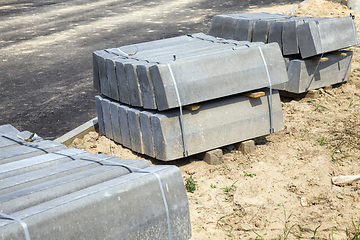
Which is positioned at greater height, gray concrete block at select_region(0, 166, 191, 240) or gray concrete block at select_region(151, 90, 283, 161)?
gray concrete block at select_region(0, 166, 191, 240)

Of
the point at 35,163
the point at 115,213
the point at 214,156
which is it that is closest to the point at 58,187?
the point at 115,213

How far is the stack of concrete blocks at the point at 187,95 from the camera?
15.3 feet

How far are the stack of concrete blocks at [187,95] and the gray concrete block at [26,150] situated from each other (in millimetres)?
1385

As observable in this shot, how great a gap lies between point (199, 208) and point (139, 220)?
1752 millimetres

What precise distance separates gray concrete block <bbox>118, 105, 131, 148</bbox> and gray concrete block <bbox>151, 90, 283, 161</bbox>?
60 centimetres

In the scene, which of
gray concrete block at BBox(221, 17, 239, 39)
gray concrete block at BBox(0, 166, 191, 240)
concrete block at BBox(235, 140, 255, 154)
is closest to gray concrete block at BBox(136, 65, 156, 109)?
concrete block at BBox(235, 140, 255, 154)

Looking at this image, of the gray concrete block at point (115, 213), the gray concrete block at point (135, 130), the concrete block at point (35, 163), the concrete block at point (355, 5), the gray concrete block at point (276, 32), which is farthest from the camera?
the concrete block at point (355, 5)

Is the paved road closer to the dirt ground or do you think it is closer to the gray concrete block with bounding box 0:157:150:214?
the dirt ground

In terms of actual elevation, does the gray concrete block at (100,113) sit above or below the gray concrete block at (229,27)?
below

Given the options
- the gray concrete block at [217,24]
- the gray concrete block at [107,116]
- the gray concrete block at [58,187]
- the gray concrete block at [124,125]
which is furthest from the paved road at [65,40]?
the gray concrete block at [58,187]

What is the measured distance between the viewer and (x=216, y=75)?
4.81m

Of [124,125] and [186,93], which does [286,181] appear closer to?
[186,93]

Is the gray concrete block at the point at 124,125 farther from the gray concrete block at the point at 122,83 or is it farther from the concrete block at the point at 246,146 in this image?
the concrete block at the point at 246,146

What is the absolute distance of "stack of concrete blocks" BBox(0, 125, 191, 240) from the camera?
84.8 inches
